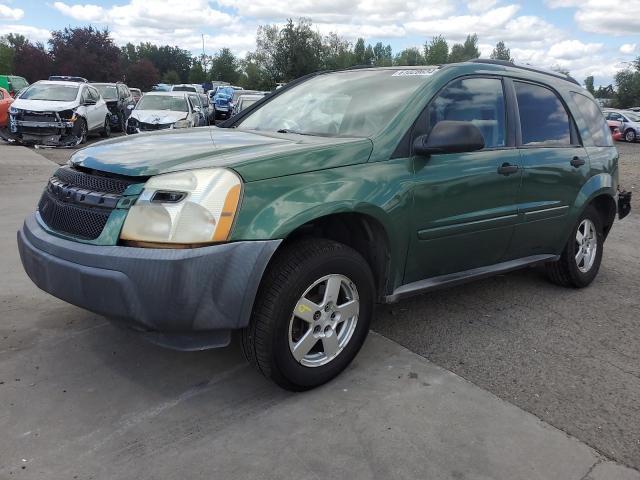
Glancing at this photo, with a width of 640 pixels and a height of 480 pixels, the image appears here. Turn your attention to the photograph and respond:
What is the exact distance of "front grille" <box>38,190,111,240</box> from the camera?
8.85 ft

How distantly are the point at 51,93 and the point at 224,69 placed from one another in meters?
81.1

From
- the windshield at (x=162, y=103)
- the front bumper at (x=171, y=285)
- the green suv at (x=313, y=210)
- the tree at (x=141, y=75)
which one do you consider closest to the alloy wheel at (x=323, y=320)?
the green suv at (x=313, y=210)

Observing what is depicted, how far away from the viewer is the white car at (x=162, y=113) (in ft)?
46.8

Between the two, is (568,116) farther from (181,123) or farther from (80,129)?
(80,129)

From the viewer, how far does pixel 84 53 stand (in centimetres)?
4884

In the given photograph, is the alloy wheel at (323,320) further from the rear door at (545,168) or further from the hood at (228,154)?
the rear door at (545,168)

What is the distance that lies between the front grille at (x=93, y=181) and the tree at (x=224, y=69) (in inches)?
3607

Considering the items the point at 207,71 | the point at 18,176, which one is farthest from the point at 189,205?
the point at 207,71

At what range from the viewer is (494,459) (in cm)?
253

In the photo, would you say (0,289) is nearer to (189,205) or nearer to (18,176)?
(189,205)

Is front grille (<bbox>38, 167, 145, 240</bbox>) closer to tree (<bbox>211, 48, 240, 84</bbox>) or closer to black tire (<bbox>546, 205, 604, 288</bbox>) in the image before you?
black tire (<bbox>546, 205, 604, 288</bbox>)

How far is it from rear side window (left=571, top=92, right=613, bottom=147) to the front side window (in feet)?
4.01

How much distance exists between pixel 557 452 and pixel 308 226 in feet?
5.27

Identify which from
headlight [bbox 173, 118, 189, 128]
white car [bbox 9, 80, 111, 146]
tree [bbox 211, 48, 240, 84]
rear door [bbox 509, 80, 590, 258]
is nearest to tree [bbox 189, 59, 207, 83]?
tree [bbox 211, 48, 240, 84]
